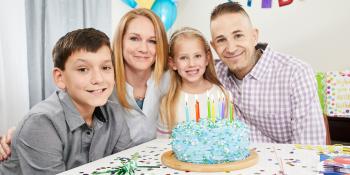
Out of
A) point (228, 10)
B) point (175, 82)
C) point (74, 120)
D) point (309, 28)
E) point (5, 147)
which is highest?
point (309, 28)

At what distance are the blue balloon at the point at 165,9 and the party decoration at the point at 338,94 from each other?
5.93 feet

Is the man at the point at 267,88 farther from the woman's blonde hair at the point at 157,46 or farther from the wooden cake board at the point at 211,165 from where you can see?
the wooden cake board at the point at 211,165

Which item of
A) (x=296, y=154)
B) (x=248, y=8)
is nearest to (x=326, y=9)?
(x=248, y=8)

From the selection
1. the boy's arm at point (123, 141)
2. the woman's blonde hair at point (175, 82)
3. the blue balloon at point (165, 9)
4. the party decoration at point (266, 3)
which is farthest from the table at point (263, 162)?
the party decoration at point (266, 3)

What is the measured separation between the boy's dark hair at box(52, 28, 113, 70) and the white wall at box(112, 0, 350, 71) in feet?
8.63

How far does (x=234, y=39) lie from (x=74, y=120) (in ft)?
3.84

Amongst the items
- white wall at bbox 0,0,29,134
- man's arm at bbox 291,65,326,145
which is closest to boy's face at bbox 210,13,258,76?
man's arm at bbox 291,65,326,145

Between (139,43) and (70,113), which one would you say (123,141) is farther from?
(139,43)

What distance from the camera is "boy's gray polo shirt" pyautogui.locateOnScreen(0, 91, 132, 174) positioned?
1.43 metres

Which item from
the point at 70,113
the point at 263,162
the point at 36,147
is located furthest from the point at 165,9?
the point at 263,162

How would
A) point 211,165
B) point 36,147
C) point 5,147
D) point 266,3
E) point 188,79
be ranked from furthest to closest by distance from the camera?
point 266,3
point 188,79
point 5,147
point 36,147
point 211,165

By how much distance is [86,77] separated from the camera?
63.6 inches

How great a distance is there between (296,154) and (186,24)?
4.10 metres

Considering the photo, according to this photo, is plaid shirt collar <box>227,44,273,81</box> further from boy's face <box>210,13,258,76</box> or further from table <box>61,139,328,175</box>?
table <box>61,139,328,175</box>
